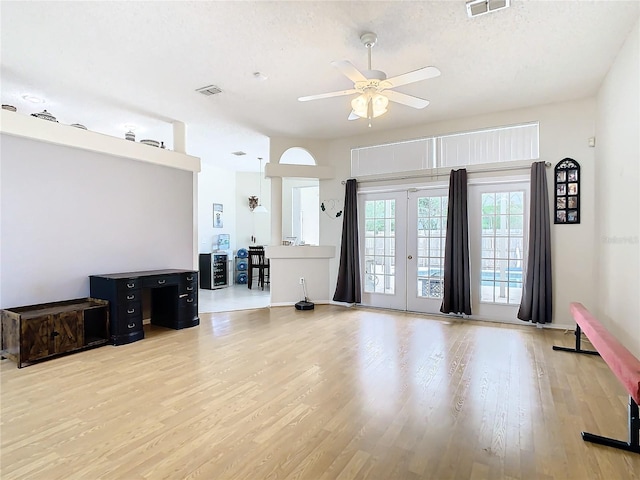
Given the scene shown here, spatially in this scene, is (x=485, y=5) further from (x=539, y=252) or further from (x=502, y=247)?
(x=502, y=247)

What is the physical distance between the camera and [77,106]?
4.81 m

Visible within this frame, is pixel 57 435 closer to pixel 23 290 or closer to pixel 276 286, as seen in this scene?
pixel 23 290

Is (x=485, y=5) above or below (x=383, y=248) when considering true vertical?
above

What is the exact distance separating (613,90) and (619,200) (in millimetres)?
1215

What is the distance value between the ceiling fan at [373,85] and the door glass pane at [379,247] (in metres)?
2.85

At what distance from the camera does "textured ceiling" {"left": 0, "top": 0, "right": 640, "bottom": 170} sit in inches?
112

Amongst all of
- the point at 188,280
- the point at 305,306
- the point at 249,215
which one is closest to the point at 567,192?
the point at 305,306

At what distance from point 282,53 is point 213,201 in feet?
20.1

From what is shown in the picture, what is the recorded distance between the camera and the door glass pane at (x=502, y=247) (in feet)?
16.6

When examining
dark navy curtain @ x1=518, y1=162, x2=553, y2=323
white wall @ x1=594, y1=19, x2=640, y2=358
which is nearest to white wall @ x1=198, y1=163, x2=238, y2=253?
dark navy curtain @ x1=518, y1=162, x2=553, y2=323

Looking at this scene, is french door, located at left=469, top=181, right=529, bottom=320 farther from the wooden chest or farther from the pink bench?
the wooden chest

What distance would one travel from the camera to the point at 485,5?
2715 mm

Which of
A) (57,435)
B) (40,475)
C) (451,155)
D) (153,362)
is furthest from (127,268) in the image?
(451,155)

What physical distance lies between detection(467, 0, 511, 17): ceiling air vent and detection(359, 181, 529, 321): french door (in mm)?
2939
